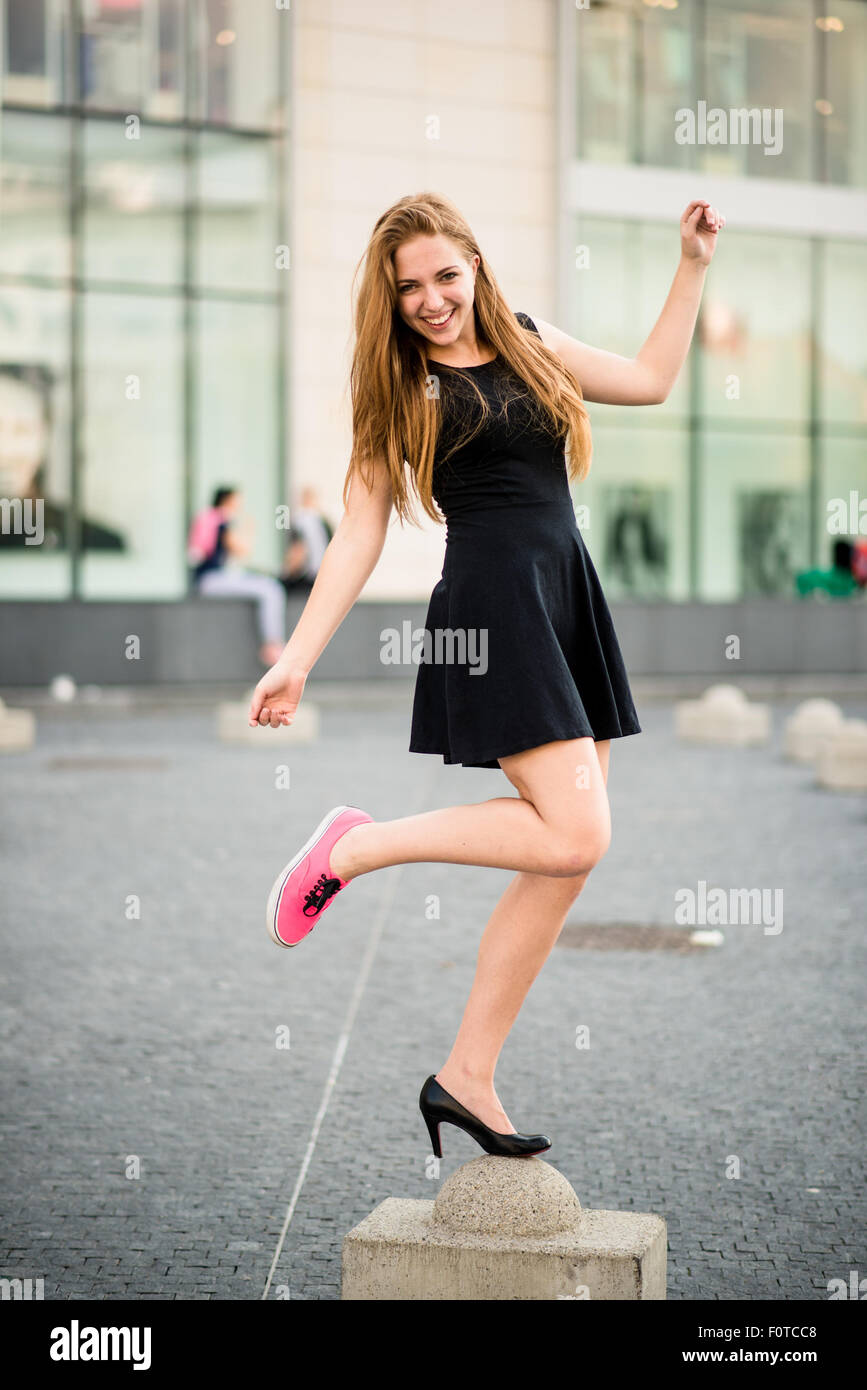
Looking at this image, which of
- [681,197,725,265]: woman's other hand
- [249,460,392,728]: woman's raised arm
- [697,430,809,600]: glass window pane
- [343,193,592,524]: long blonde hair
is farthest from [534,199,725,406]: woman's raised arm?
[697,430,809,600]: glass window pane

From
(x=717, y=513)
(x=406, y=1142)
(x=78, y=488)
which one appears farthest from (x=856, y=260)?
(x=406, y=1142)

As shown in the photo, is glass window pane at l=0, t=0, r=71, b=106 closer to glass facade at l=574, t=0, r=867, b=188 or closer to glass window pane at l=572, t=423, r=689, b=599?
glass facade at l=574, t=0, r=867, b=188

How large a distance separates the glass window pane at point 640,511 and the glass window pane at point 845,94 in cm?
551

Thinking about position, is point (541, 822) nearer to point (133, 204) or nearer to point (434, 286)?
point (434, 286)

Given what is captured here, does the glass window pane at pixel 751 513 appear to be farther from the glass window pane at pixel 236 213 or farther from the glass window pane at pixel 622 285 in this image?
the glass window pane at pixel 236 213

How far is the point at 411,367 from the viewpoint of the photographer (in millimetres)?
3664

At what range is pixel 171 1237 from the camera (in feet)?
13.3

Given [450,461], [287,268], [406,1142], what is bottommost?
[406,1142]

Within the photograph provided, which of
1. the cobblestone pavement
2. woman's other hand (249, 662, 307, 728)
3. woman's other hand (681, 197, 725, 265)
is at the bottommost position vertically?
the cobblestone pavement

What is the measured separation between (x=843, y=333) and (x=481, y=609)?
27.9 metres

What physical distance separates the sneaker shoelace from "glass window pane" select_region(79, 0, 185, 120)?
2139 cm

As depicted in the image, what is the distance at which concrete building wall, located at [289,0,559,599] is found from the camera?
25.0m
